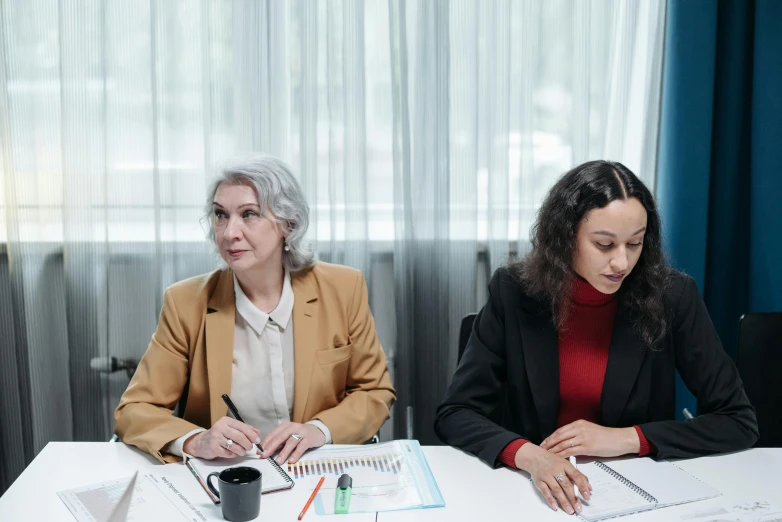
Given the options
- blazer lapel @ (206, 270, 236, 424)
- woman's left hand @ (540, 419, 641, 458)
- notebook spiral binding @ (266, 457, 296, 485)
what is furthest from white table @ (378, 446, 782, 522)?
blazer lapel @ (206, 270, 236, 424)

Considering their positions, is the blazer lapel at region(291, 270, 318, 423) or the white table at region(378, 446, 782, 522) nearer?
the white table at region(378, 446, 782, 522)

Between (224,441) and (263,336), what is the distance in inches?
16.6

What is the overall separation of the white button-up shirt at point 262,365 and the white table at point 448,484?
0.35 metres

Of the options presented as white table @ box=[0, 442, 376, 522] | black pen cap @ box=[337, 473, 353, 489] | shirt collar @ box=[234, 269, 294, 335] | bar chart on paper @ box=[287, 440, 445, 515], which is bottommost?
white table @ box=[0, 442, 376, 522]

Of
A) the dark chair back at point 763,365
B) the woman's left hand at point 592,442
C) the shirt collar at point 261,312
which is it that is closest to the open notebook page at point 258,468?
the shirt collar at point 261,312

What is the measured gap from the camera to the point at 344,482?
1401 millimetres

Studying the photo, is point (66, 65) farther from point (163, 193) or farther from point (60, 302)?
point (60, 302)

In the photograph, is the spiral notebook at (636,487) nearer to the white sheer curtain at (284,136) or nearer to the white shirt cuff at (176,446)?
the white shirt cuff at (176,446)

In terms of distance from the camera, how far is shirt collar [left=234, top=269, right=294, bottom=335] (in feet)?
6.23

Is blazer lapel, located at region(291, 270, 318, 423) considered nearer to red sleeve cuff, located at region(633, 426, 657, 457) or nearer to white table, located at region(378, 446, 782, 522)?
white table, located at region(378, 446, 782, 522)

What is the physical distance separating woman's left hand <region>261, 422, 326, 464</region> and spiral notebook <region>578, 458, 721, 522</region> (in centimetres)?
57

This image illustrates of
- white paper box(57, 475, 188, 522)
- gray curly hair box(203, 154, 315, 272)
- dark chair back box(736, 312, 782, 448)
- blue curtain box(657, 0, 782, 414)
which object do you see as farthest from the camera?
blue curtain box(657, 0, 782, 414)

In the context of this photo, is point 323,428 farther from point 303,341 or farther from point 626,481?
point 626,481

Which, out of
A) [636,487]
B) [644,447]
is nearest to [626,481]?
[636,487]
